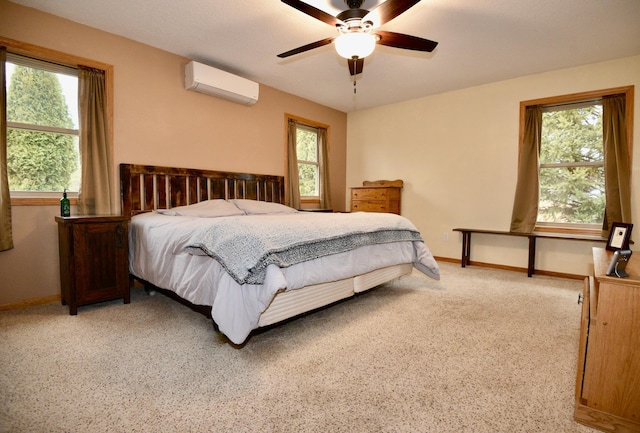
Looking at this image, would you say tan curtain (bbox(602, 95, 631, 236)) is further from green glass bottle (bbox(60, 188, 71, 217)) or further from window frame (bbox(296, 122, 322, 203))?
green glass bottle (bbox(60, 188, 71, 217))

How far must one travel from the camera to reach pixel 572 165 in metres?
3.78

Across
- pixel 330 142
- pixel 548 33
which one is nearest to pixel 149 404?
pixel 548 33

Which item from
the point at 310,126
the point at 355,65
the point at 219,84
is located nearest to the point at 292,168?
the point at 310,126

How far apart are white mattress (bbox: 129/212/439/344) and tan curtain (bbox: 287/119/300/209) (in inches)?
86.9

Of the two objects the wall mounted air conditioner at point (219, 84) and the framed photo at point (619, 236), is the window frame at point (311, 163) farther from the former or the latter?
the framed photo at point (619, 236)

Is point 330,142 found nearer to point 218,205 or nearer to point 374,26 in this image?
point 218,205

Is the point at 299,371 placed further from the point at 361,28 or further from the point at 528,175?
the point at 528,175

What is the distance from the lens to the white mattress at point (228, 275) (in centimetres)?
170

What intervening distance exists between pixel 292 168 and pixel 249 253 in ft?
10.4

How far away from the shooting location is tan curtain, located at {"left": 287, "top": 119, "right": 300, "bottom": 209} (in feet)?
15.5

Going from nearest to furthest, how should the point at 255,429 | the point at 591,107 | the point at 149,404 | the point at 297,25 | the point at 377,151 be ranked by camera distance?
the point at 255,429 < the point at 149,404 < the point at 297,25 < the point at 591,107 < the point at 377,151

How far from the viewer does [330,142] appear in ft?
17.9

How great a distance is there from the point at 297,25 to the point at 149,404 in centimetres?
299

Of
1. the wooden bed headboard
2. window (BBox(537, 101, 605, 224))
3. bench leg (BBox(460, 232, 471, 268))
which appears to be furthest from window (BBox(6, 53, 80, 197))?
window (BBox(537, 101, 605, 224))
